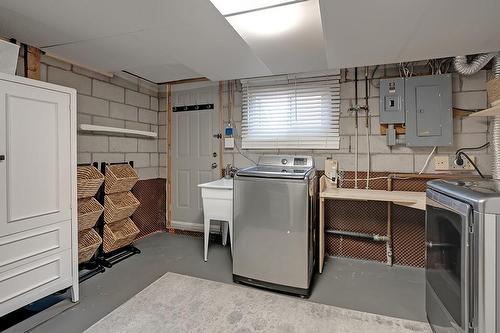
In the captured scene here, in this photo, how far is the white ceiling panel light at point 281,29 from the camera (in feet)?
5.02

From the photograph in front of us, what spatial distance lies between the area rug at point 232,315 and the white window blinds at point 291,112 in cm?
163

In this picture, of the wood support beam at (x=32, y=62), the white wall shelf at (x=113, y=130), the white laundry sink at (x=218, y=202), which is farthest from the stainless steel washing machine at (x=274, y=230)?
the wood support beam at (x=32, y=62)

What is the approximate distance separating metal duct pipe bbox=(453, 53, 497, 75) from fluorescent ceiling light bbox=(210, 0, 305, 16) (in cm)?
182

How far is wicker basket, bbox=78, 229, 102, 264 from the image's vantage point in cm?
234

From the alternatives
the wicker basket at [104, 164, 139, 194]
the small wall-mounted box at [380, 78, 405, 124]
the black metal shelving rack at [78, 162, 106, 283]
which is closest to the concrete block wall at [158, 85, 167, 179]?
the wicker basket at [104, 164, 139, 194]

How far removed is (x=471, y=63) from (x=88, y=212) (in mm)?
3720

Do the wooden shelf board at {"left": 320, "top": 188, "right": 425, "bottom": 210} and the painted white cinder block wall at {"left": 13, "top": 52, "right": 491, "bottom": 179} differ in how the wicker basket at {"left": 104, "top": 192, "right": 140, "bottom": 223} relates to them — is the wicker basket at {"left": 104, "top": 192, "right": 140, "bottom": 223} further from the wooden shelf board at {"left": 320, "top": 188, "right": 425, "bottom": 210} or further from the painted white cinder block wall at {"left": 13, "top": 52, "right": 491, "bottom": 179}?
the wooden shelf board at {"left": 320, "top": 188, "right": 425, "bottom": 210}

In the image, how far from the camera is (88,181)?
235 cm

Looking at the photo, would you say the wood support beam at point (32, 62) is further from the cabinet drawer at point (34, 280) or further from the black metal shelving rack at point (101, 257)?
the cabinet drawer at point (34, 280)

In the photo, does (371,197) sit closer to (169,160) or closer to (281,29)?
(281,29)

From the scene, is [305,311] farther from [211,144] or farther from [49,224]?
[211,144]

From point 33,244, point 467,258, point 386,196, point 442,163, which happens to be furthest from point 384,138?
point 33,244

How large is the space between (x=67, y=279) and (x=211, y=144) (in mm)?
2052

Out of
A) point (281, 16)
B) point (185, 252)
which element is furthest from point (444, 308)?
point (185, 252)
